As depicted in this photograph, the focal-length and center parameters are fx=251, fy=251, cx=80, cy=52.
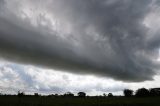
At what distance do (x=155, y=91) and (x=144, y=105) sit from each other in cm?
7520

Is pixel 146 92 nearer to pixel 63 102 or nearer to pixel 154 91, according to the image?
pixel 154 91

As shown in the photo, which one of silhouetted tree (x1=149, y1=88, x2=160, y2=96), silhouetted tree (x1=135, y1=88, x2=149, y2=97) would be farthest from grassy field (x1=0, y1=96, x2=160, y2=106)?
silhouetted tree (x1=149, y1=88, x2=160, y2=96)

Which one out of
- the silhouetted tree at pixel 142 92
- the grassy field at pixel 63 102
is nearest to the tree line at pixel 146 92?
the silhouetted tree at pixel 142 92

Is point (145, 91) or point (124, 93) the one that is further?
point (124, 93)

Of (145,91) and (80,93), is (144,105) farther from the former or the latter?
(80,93)

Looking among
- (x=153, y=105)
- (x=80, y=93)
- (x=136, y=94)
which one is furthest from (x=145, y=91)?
(x=153, y=105)

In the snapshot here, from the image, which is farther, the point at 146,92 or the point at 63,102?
the point at 146,92

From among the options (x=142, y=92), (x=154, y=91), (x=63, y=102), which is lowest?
(x=63, y=102)

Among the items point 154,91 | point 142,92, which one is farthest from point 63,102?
point 154,91

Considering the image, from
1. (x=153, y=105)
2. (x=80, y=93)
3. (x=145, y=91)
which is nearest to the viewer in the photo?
(x=153, y=105)

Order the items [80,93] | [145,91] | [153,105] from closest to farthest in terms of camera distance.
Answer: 1. [153,105]
2. [145,91]
3. [80,93]

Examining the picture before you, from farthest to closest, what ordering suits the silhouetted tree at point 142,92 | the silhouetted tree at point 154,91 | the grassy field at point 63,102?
the silhouetted tree at point 154,91 → the silhouetted tree at point 142,92 → the grassy field at point 63,102

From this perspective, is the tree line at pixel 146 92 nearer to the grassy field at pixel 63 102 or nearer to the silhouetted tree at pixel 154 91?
the silhouetted tree at pixel 154 91

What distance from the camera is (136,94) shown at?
144 metres
